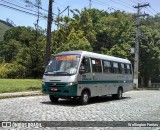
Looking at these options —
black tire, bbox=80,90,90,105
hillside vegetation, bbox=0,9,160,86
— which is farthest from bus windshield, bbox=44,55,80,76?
hillside vegetation, bbox=0,9,160,86

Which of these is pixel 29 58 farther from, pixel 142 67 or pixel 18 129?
pixel 18 129

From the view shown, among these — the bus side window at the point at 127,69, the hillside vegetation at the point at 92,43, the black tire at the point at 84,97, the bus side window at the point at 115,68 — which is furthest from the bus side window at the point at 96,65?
the hillside vegetation at the point at 92,43

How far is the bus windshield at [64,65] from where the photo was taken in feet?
58.9

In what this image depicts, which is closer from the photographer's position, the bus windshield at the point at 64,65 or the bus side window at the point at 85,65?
the bus windshield at the point at 64,65

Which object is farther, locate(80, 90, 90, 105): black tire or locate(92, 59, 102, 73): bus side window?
locate(92, 59, 102, 73): bus side window

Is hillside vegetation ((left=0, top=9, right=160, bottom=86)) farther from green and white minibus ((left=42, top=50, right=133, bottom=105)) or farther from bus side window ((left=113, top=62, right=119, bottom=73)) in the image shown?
green and white minibus ((left=42, top=50, right=133, bottom=105))

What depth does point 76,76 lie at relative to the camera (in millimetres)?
17750

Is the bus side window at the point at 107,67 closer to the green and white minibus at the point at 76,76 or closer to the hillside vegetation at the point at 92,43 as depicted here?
the green and white minibus at the point at 76,76

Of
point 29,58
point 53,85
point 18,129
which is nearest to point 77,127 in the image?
point 18,129

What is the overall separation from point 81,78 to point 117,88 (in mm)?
6177

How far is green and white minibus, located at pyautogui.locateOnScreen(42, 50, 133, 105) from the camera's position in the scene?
17.7 metres

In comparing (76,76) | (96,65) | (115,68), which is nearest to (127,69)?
(115,68)

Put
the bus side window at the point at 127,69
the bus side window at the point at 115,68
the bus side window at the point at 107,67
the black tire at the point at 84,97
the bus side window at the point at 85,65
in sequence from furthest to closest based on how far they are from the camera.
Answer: the bus side window at the point at 127,69 → the bus side window at the point at 115,68 → the bus side window at the point at 107,67 → the bus side window at the point at 85,65 → the black tire at the point at 84,97

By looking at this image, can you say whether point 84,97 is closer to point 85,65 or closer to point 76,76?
point 76,76
